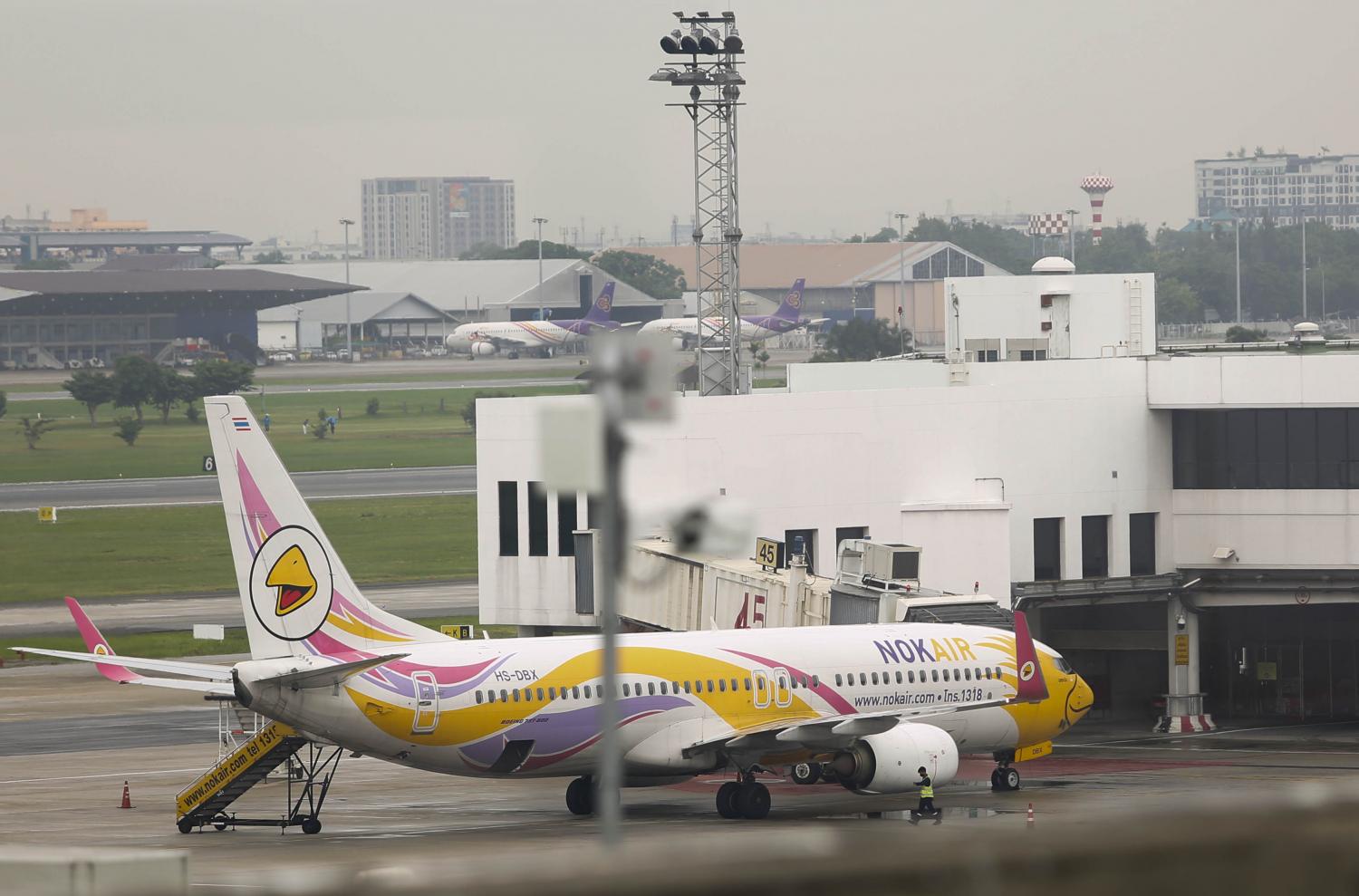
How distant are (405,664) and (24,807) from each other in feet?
42.0

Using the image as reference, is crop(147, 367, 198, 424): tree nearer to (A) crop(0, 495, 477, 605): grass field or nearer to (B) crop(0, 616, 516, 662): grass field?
(A) crop(0, 495, 477, 605): grass field

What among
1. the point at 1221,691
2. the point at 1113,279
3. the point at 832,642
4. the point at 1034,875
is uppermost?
the point at 1113,279

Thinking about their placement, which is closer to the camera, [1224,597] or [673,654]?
[673,654]

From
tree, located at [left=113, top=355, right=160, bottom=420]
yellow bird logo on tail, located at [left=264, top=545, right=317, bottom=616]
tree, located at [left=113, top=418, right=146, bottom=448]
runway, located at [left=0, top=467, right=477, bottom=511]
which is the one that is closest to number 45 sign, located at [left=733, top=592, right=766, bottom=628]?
yellow bird logo on tail, located at [left=264, top=545, right=317, bottom=616]

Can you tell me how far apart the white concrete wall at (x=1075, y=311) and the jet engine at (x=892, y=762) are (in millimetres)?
31547

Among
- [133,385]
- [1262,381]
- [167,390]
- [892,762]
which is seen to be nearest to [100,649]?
[892,762]

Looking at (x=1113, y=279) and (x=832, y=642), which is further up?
(x=1113, y=279)

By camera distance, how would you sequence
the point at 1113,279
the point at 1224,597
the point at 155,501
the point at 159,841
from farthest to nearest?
the point at 155,501 < the point at 1113,279 < the point at 1224,597 < the point at 159,841

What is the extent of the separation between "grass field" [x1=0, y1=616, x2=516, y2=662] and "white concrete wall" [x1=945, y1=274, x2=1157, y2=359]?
21.3 meters

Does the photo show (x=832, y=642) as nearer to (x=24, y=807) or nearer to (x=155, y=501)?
(x=24, y=807)

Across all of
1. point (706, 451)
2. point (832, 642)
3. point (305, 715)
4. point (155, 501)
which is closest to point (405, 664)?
point (305, 715)

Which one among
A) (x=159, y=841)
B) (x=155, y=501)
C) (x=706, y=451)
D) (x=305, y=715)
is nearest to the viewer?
(x=305, y=715)

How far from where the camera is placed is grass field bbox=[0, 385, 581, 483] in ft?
464

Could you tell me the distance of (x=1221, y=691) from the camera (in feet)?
218
